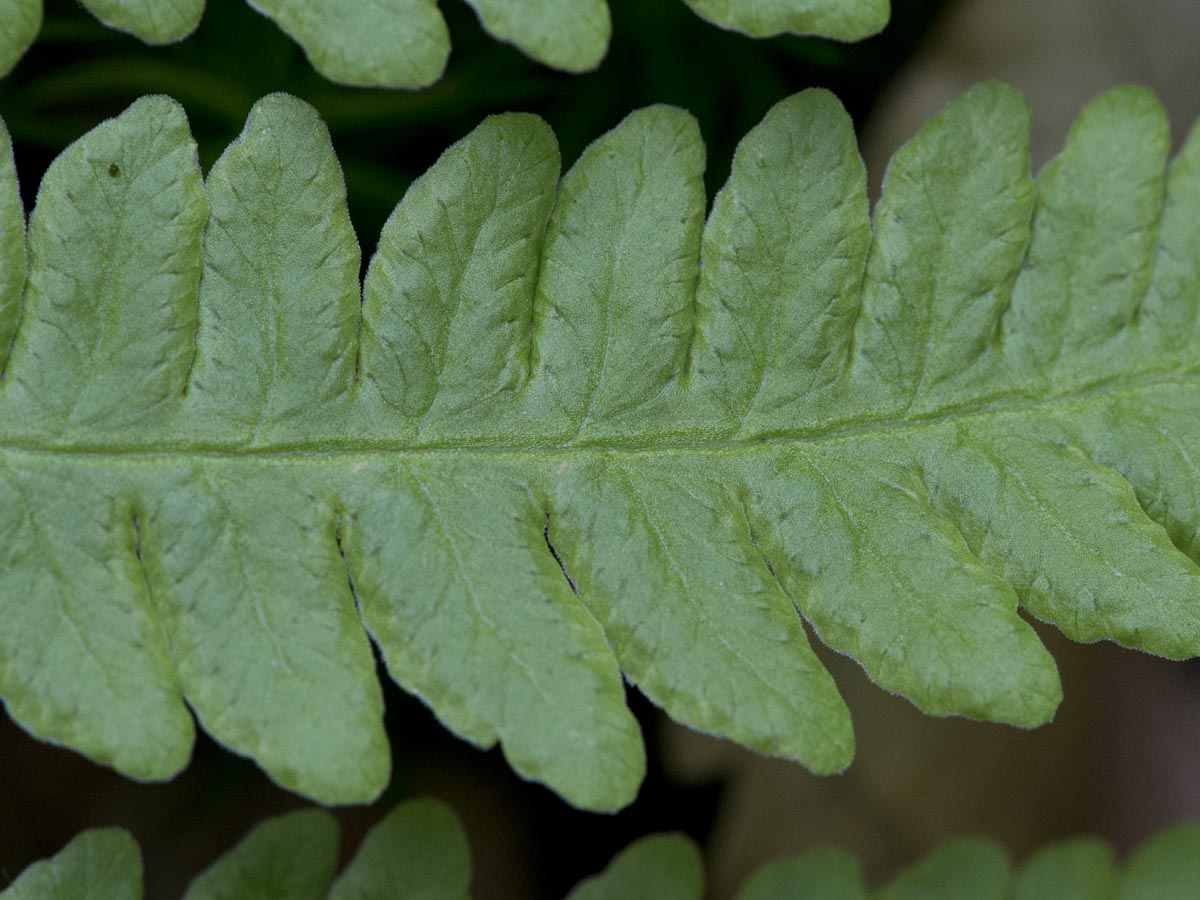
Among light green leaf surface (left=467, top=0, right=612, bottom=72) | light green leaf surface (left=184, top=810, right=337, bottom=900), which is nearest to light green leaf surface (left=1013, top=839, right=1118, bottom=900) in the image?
light green leaf surface (left=184, top=810, right=337, bottom=900)

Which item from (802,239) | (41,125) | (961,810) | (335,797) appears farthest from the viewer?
(961,810)

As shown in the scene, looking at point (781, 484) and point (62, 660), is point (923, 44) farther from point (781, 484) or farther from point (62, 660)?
point (62, 660)

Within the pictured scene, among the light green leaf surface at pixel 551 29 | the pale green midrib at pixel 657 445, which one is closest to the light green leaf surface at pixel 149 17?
the light green leaf surface at pixel 551 29

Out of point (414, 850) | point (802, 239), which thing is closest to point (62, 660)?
point (414, 850)

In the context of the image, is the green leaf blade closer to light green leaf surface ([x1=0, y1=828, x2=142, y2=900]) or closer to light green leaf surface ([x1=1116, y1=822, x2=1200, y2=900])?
light green leaf surface ([x1=0, y1=828, x2=142, y2=900])

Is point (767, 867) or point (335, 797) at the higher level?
point (335, 797)
